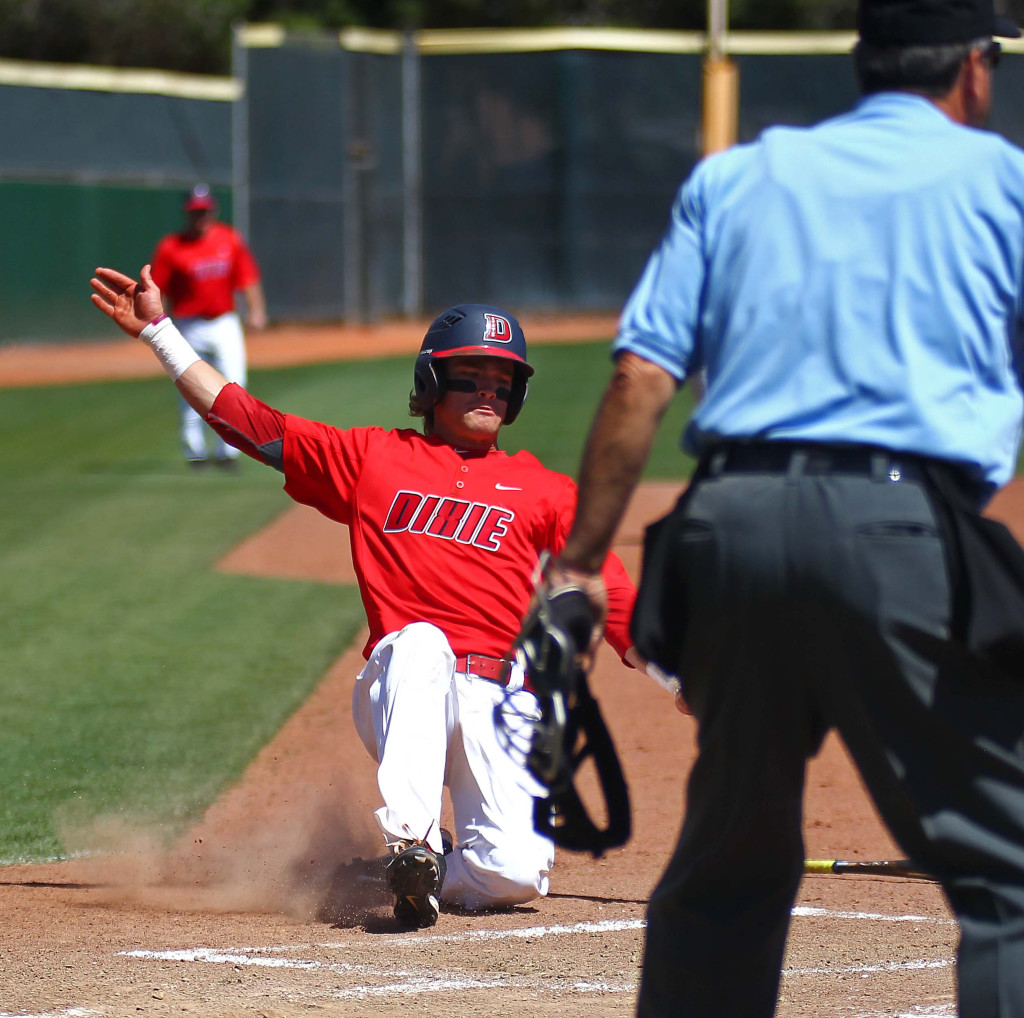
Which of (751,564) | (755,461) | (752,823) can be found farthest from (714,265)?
(752,823)

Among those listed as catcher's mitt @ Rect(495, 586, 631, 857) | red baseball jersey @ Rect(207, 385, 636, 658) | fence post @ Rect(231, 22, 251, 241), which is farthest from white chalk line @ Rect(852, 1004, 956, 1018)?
fence post @ Rect(231, 22, 251, 241)

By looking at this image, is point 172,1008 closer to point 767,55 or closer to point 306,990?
point 306,990

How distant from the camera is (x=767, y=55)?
2550 cm

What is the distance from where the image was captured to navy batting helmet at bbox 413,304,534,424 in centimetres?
413

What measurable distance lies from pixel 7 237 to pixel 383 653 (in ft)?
63.4

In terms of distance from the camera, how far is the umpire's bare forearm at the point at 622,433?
232 cm

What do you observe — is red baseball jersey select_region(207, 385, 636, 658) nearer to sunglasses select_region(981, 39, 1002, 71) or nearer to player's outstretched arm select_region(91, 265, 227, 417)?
player's outstretched arm select_region(91, 265, 227, 417)

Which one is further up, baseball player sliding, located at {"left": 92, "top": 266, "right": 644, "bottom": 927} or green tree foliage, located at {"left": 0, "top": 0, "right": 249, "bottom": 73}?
green tree foliage, located at {"left": 0, "top": 0, "right": 249, "bottom": 73}

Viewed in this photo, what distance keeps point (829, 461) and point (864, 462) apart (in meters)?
0.05

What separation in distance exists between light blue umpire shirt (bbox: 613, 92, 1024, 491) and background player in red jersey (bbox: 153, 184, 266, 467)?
989 centimetres

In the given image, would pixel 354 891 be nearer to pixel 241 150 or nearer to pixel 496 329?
pixel 496 329

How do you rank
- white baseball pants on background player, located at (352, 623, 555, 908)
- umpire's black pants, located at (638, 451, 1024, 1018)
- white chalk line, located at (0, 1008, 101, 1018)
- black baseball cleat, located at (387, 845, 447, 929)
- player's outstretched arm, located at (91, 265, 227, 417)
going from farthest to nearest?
player's outstretched arm, located at (91, 265, 227, 417), white baseball pants on background player, located at (352, 623, 555, 908), black baseball cleat, located at (387, 845, 447, 929), white chalk line, located at (0, 1008, 101, 1018), umpire's black pants, located at (638, 451, 1024, 1018)

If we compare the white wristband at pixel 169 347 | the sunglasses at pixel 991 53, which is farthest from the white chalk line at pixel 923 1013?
the white wristband at pixel 169 347

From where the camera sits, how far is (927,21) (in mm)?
2318
